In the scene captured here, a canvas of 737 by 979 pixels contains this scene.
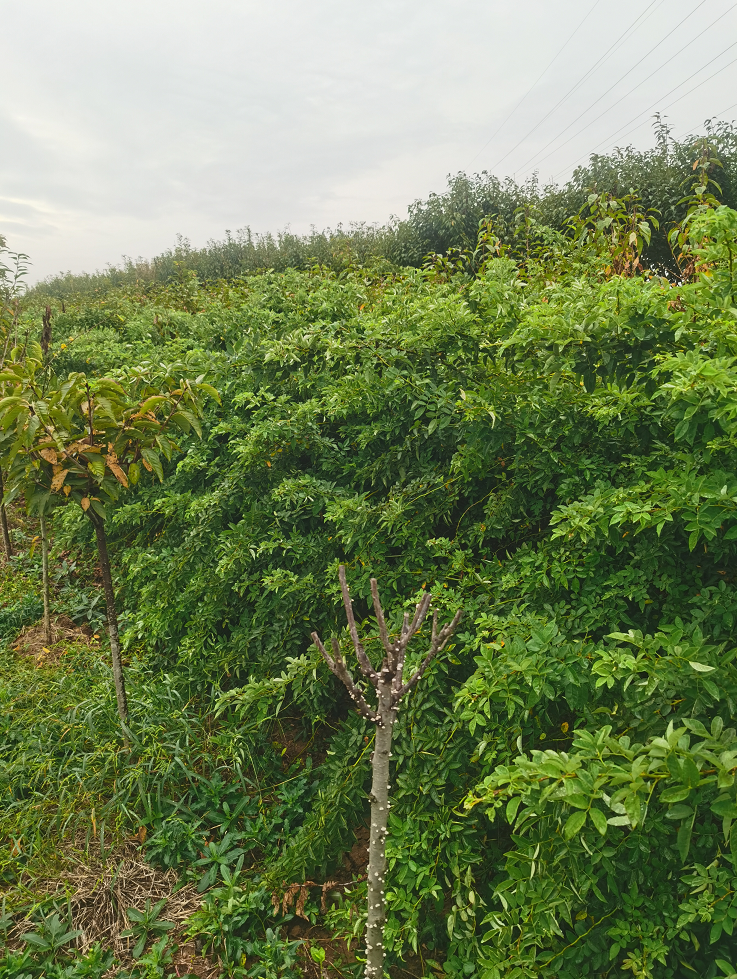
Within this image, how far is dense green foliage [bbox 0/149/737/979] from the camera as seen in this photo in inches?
61.1

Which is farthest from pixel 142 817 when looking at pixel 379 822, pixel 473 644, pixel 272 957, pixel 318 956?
pixel 473 644

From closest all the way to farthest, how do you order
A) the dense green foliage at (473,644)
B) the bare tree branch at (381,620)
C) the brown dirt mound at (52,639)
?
the bare tree branch at (381,620), the dense green foliage at (473,644), the brown dirt mound at (52,639)

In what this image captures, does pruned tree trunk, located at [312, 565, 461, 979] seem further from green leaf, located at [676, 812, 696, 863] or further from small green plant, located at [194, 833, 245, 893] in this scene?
small green plant, located at [194, 833, 245, 893]

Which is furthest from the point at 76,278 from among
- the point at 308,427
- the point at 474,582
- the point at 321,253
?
the point at 474,582

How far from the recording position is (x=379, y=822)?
1.51 meters

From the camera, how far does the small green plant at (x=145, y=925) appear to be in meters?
2.33

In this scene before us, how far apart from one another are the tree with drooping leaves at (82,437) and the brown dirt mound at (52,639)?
4.22 feet

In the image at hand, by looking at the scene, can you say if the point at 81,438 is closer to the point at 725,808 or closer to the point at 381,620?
the point at 381,620

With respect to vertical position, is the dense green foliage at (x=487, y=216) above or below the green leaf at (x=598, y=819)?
above

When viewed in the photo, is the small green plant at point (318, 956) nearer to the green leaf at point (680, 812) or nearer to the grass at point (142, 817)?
the grass at point (142, 817)

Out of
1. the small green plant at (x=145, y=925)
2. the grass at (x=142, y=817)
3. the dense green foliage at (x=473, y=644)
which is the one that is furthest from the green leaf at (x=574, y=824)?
the small green plant at (x=145, y=925)

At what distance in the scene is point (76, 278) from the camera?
2055 cm

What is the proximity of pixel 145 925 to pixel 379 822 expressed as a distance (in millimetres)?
1549

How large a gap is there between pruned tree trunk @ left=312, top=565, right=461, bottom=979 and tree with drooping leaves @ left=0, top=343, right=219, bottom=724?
173 centimetres
